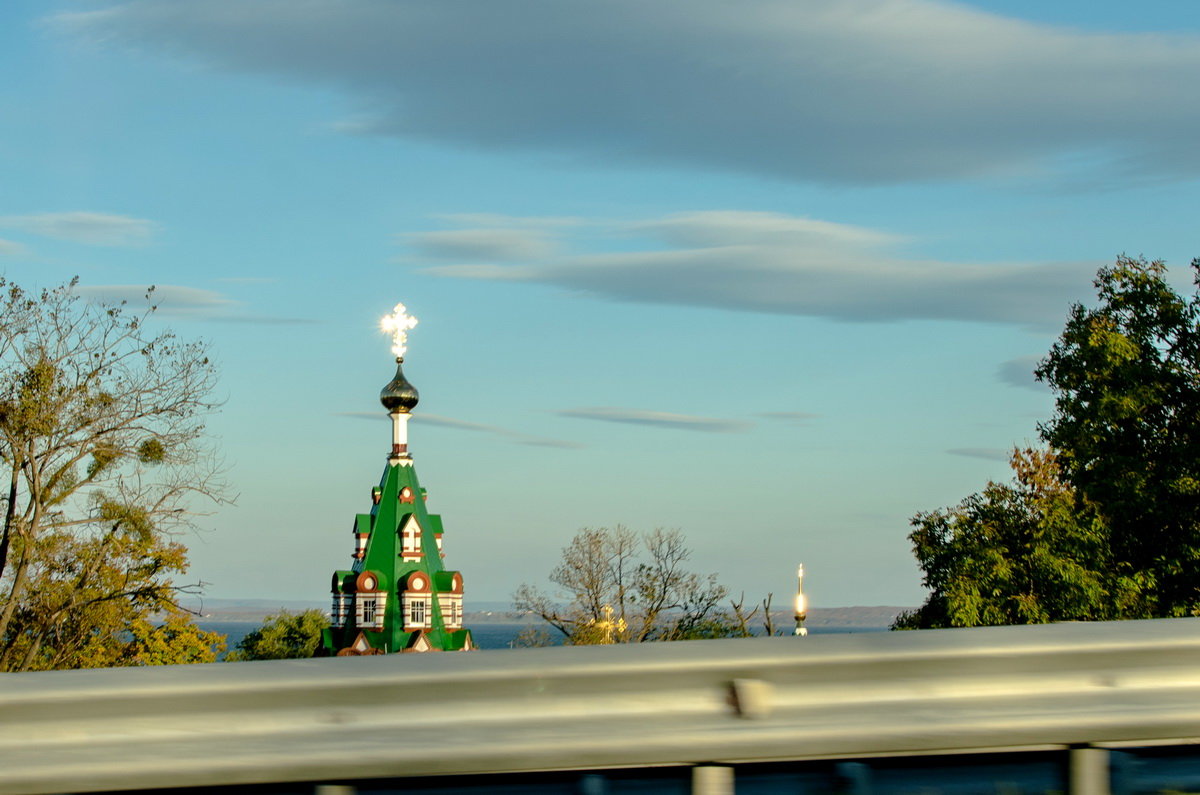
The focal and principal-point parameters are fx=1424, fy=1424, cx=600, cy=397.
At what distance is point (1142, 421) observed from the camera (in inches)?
1252

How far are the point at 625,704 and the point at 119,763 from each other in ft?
3.53

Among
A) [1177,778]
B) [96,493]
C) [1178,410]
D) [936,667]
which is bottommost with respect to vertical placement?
[1177,778]

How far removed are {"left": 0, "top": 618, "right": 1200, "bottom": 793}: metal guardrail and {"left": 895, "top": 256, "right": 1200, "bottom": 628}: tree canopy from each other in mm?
29235

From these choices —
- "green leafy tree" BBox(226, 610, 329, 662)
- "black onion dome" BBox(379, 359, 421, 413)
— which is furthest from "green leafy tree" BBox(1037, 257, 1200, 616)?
"green leafy tree" BBox(226, 610, 329, 662)

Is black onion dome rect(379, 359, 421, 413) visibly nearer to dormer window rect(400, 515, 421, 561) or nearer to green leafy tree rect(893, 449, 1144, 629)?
dormer window rect(400, 515, 421, 561)

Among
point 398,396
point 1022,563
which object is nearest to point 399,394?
point 398,396

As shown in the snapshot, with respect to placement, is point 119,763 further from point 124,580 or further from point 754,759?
point 124,580

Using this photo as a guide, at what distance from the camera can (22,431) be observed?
2631 centimetres

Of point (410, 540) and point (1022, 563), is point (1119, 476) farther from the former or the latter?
point (410, 540)

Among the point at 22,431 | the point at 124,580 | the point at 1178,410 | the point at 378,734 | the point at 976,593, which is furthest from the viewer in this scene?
the point at 976,593

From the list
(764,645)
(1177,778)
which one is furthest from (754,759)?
Answer: (1177,778)

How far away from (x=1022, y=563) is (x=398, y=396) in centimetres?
3162

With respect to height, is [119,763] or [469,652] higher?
[469,652]

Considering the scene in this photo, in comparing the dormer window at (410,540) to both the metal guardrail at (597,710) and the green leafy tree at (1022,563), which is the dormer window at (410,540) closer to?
the green leafy tree at (1022,563)
